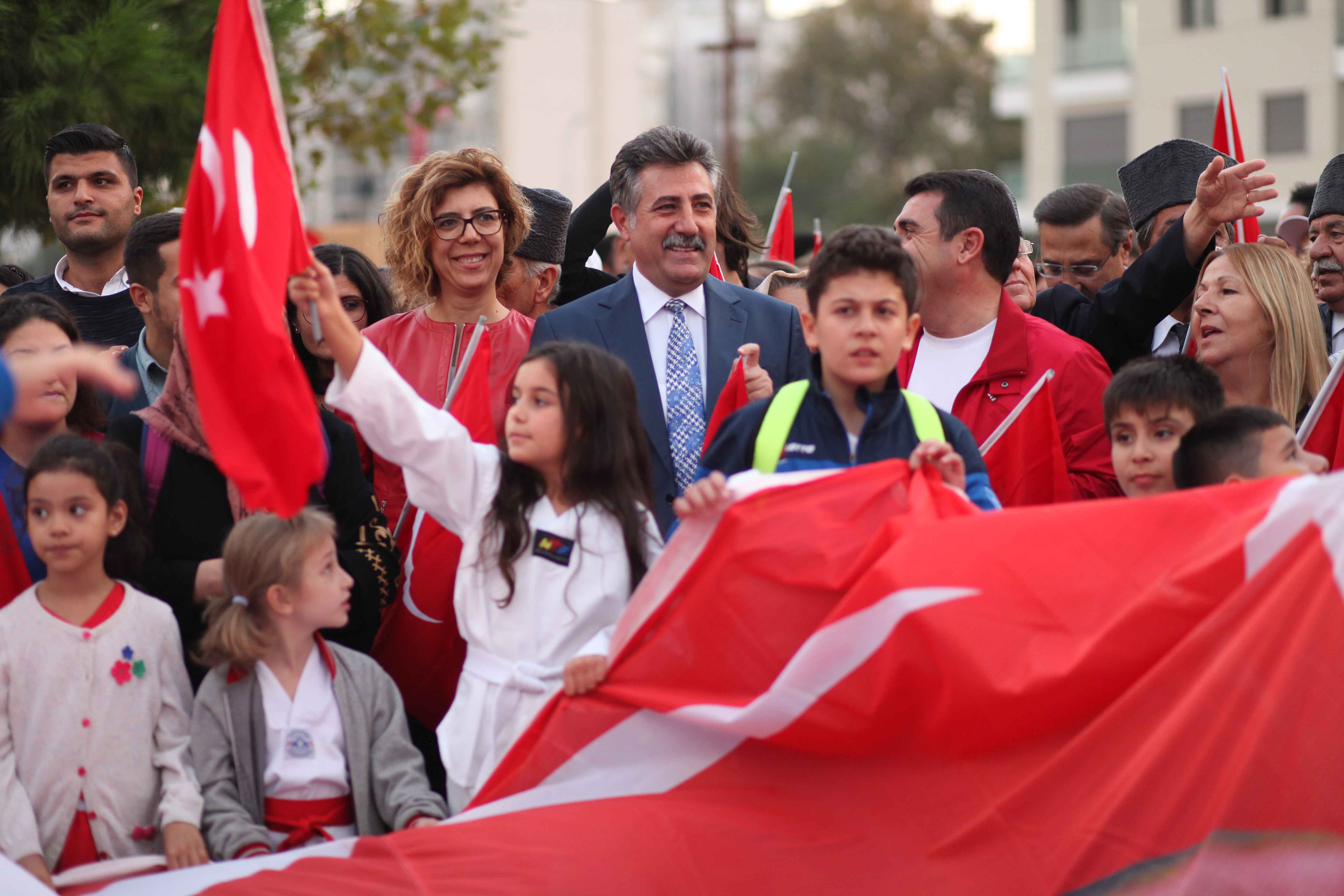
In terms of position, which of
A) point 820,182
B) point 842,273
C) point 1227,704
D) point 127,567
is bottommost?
point 1227,704

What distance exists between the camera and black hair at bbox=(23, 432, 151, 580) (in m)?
4.04

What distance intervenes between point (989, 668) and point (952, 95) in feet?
142

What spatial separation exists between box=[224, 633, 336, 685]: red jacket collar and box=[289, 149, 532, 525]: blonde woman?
106cm

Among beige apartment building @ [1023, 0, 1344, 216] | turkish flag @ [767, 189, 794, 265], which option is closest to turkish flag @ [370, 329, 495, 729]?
turkish flag @ [767, 189, 794, 265]

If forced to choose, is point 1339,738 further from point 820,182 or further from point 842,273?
point 820,182

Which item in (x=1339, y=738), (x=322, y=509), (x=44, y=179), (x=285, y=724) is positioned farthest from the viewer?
(x=44, y=179)

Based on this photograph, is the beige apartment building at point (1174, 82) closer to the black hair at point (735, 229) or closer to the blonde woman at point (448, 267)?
the black hair at point (735, 229)

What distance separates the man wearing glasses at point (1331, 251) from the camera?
6.27 m

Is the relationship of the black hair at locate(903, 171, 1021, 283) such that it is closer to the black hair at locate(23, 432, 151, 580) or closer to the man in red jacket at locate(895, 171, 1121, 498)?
the man in red jacket at locate(895, 171, 1121, 498)

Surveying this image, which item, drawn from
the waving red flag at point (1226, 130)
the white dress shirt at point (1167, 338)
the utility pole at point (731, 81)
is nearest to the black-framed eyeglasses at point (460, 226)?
Result: the white dress shirt at point (1167, 338)

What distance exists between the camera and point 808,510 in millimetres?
3812

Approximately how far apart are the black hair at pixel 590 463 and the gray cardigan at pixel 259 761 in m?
0.65

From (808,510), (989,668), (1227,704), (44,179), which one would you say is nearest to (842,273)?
(808,510)

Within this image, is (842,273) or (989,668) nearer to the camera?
(989,668)
